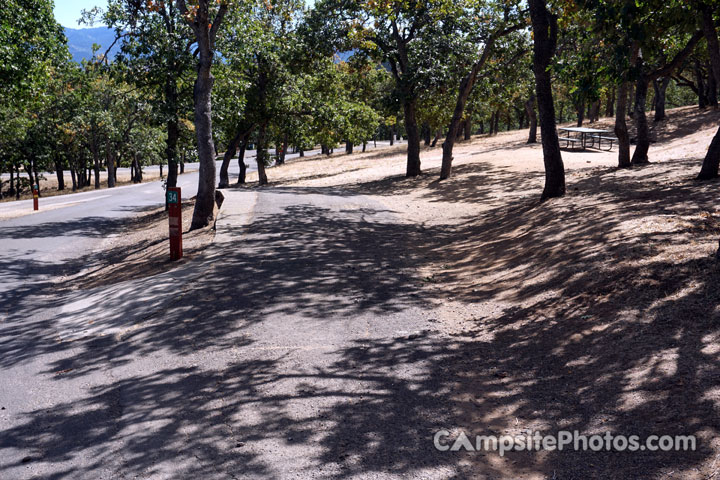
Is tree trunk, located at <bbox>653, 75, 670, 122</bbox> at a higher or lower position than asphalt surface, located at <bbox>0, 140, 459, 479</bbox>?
higher

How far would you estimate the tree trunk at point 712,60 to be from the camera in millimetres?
9266

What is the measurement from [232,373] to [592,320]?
3474mm

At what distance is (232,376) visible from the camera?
5.13 meters

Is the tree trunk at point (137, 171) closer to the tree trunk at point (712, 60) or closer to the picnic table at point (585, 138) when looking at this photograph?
the picnic table at point (585, 138)

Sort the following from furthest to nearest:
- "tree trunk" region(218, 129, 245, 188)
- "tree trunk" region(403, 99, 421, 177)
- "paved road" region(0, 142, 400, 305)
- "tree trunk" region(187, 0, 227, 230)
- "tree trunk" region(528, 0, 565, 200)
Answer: "tree trunk" region(218, 129, 245, 188) < "tree trunk" region(403, 99, 421, 177) < "tree trunk" region(187, 0, 227, 230) < "tree trunk" region(528, 0, 565, 200) < "paved road" region(0, 142, 400, 305)

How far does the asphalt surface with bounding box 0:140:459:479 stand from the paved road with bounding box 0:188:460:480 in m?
0.02

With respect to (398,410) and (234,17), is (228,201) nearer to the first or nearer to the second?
(234,17)

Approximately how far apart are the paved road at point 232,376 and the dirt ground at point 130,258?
Result: 2.84ft

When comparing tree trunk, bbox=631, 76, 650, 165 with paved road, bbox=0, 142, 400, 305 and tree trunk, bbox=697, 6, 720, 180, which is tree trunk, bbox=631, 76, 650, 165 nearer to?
tree trunk, bbox=697, 6, 720, 180

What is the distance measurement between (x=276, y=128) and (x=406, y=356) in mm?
21736

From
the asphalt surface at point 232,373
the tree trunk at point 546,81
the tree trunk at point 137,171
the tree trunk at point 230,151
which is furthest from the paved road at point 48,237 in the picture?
the tree trunk at point 137,171

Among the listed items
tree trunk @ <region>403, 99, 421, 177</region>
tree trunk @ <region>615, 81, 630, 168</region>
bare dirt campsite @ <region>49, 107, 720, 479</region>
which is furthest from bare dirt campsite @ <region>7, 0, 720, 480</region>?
tree trunk @ <region>403, 99, 421, 177</region>

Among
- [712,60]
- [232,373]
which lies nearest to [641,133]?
[712,60]

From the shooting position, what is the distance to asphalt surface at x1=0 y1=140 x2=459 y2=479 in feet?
12.5
